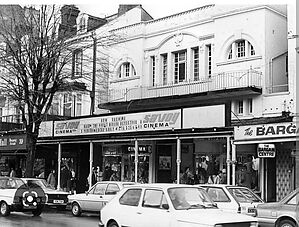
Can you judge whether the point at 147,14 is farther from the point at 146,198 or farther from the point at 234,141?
the point at 146,198

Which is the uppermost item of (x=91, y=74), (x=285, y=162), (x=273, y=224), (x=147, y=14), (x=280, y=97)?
(x=147, y=14)

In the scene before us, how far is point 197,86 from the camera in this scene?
28453 millimetres

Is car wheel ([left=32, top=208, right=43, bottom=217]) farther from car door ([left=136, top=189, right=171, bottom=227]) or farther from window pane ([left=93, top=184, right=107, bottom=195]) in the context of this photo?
car door ([left=136, top=189, right=171, bottom=227])

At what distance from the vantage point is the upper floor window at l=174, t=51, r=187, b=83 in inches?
1195

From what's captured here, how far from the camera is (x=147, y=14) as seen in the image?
3559 centimetres

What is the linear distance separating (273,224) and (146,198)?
165 inches

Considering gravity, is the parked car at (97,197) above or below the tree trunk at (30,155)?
below

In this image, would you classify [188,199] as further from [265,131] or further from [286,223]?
[265,131]

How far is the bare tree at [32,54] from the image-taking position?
2594 centimetres

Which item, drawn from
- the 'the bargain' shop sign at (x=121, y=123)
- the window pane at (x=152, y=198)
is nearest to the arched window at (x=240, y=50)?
the 'the bargain' shop sign at (x=121, y=123)

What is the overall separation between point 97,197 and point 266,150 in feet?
22.4

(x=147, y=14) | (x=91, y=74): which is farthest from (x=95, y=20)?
(x=91, y=74)

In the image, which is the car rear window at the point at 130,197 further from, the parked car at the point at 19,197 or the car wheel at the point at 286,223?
the parked car at the point at 19,197

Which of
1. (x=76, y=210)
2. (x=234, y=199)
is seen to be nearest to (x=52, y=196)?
(x=76, y=210)
